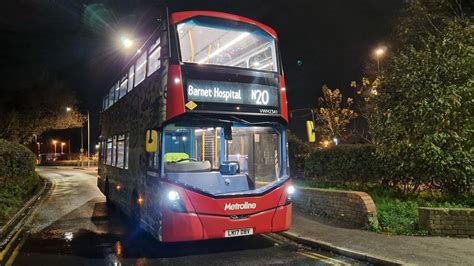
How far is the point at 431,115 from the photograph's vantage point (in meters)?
10.5

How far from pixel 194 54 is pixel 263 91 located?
4.96 ft

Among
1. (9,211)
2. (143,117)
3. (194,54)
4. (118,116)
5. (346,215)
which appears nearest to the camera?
(194,54)

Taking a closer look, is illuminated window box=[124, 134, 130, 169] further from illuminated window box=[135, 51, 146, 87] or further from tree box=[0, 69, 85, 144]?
tree box=[0, 69, 85, 144]

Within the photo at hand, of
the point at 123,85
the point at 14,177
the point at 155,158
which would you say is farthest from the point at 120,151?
the point at 14,177

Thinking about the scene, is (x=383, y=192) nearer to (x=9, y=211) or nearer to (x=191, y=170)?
(x=191, y=170)

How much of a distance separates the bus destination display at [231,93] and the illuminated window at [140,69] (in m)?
2.32

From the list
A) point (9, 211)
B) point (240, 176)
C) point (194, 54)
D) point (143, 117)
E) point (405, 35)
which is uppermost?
point (405, 35)

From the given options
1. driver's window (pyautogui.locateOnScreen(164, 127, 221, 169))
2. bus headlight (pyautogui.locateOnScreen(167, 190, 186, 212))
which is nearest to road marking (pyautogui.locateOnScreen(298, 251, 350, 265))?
bus headlight (pyautogui.locateOnScreen(167, 190, 186, 212))

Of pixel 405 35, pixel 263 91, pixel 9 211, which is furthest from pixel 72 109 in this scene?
pixel 263 91

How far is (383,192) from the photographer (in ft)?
40.5

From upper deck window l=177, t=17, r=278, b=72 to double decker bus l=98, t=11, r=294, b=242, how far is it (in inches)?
0.8

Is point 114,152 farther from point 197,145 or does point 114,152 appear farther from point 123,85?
point 197,145

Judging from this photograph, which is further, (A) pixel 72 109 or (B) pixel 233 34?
(A) pixel 72 109

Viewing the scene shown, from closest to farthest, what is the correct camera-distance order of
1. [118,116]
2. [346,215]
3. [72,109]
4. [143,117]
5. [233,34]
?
[233,34]
[143,117]
[346,215]
[118,116]
[72,109]
